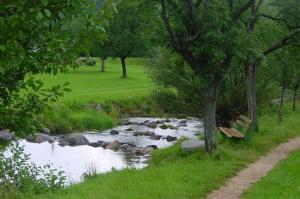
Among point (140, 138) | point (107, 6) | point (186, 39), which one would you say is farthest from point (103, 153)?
point (107, 6)

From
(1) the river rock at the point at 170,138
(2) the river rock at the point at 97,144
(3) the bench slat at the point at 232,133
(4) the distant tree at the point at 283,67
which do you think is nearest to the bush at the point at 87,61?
(3) the bench slat at the point at 232,133

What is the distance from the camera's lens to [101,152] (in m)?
28.5

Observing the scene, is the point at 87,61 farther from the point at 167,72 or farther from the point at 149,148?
the point at 167,72

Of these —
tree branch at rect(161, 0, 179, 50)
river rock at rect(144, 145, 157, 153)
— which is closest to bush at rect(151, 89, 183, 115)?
river rock at rect(144, 145, 157, 153)

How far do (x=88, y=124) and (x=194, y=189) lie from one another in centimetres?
2602

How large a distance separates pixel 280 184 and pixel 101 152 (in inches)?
632

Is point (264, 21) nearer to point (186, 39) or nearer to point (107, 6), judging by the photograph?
point (186, 39)

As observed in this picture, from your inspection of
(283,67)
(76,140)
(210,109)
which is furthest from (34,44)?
(76,140)

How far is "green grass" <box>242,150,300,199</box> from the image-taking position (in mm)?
12523

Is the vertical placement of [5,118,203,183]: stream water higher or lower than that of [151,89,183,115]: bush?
lower

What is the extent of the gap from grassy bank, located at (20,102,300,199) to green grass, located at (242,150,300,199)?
119 cm

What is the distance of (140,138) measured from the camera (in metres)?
34.1

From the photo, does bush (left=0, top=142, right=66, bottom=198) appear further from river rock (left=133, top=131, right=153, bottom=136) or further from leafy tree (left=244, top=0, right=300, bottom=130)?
river rock (left=133, top=131, right=153, bottom=136)

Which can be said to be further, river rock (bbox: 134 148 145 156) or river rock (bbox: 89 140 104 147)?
river rock (bbox: 89 140 104 147)
